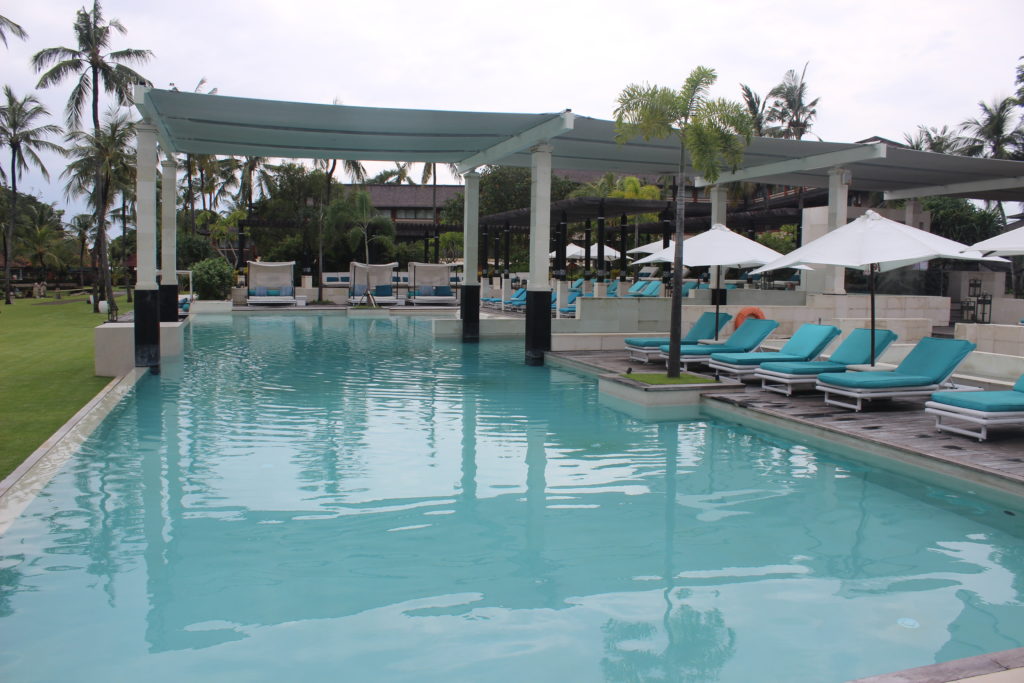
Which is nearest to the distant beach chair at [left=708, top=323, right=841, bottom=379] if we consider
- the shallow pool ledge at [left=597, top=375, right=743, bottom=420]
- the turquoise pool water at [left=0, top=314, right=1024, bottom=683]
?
the shallow pool ledge at [left=597, top=375, right=743, bottom=420]

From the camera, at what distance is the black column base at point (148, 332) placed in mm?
12922

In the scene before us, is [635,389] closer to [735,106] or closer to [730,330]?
[735,106]

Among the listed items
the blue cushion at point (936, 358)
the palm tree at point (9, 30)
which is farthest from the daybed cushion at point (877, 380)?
the palm tree at point (9, 30)

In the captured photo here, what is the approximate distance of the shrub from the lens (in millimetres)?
29953

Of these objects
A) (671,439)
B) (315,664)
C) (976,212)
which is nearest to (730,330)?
(671,439)

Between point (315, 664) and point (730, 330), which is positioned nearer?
point (315, 664)

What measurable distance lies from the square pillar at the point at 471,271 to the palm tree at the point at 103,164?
1395cm

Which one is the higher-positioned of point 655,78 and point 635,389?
point 655,78

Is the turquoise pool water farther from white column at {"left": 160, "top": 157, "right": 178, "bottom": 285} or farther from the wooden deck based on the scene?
white column at {"left": 160, "top": 157, "right": 178, "bottom": 285}

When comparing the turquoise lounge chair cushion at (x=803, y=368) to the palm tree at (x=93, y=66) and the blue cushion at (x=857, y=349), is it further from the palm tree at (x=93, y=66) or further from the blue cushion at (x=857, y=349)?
the palm tree at (x=93, y=66)

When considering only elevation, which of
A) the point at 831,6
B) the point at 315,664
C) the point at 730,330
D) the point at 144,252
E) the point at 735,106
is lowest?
the point at 315,664

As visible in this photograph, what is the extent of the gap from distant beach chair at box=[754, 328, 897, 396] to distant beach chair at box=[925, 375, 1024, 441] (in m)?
2.37

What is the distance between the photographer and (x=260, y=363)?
14656 mm

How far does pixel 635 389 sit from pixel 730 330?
6.16 meters
